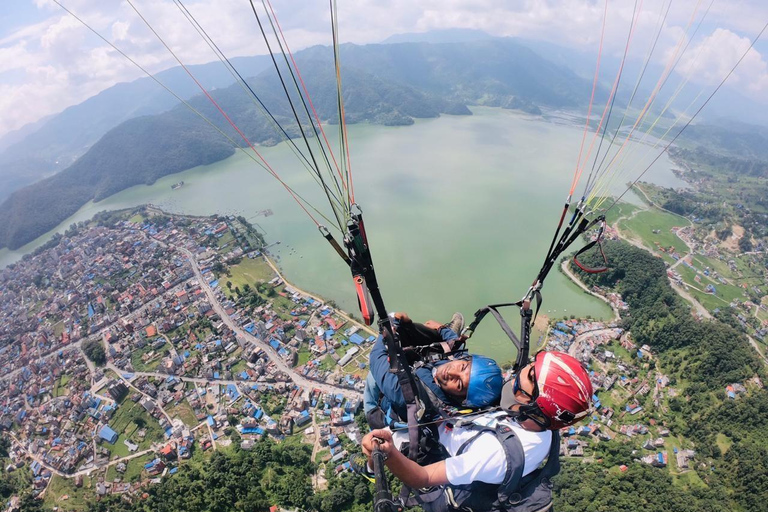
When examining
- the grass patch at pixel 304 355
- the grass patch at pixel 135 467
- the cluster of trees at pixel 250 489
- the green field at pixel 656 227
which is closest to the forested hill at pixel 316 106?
the grass patch at pixel 135 467

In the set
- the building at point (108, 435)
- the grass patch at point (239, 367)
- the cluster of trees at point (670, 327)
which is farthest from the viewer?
the grass patch at point (239, 367)

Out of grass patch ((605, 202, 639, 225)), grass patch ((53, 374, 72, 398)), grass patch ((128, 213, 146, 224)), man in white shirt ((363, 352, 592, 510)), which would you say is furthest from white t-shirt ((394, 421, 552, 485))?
grass patch ((128, 213, 146, 224))

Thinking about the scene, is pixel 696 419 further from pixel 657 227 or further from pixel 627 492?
pixel 657 227

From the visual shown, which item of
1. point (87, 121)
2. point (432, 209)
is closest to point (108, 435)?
point (432, 209)

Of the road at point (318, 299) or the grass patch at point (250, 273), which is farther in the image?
the grass patch at point (250, 273)

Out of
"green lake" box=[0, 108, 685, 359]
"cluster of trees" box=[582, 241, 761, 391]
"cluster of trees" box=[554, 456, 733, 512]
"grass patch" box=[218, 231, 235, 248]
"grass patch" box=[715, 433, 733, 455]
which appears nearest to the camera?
"cluster of trees" box=[554, 456, 733, 512]

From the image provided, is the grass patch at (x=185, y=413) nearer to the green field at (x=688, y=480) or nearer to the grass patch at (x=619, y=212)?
the green field at (x=688, y=480)

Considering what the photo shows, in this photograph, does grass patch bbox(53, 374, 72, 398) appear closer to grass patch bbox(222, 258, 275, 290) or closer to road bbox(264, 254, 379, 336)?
grass patch bbox(222, 258, 275, 290)
